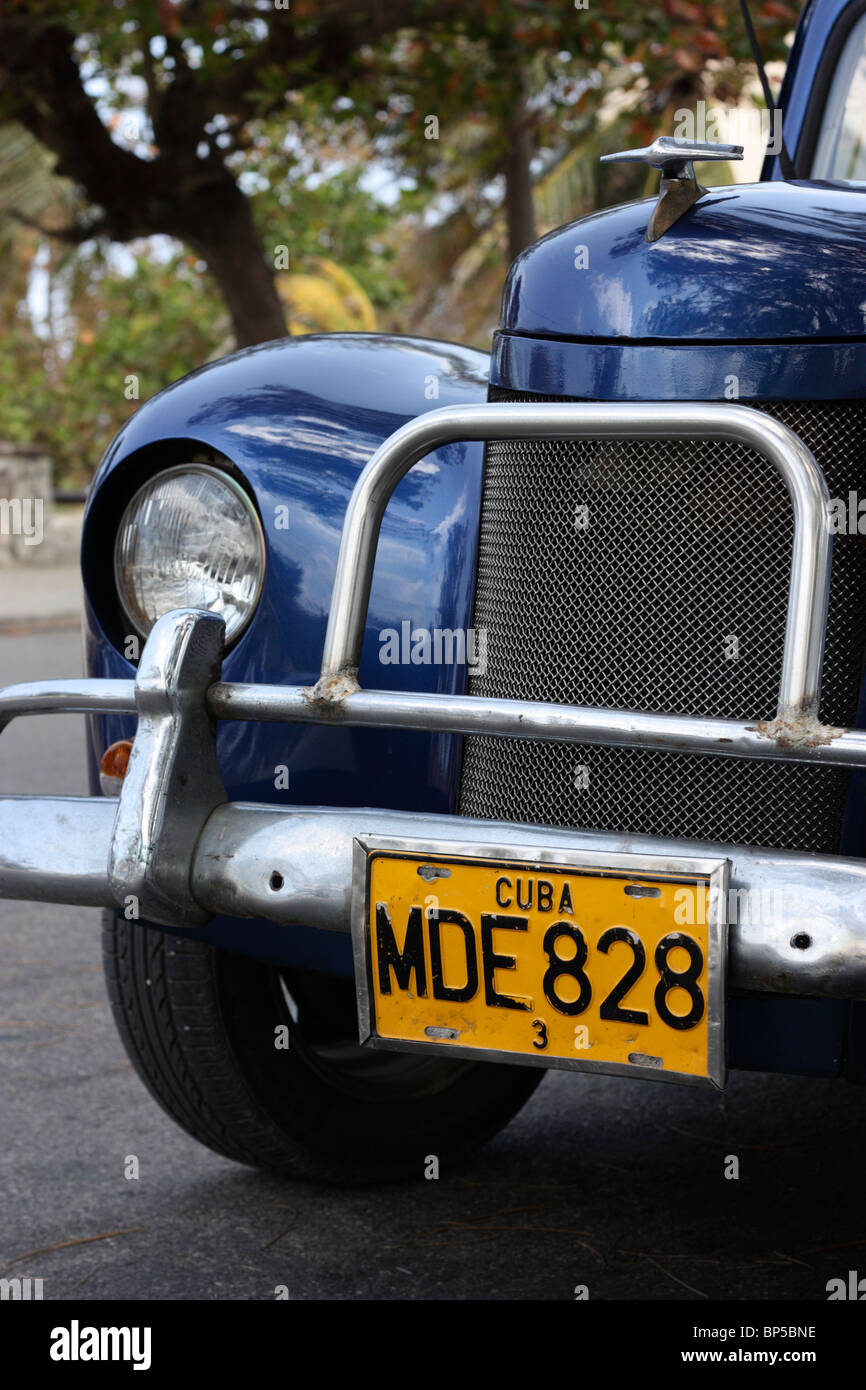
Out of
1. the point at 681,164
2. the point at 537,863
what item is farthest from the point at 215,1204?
the point at 681,164

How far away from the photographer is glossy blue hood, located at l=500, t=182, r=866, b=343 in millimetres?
1709

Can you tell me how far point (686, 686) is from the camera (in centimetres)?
176

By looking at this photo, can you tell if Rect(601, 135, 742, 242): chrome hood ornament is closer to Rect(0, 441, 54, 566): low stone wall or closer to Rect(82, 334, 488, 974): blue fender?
Rect(82, 334, 488, 974): blue fender

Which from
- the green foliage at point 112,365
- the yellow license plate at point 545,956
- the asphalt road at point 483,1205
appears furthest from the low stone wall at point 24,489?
the yellow license plate at point 545,956

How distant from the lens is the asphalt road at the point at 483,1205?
A: 2180 mm

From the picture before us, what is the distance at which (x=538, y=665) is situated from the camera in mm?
1859

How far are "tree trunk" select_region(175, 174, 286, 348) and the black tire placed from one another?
7.81m

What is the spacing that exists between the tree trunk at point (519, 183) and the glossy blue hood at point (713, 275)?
7.85 m

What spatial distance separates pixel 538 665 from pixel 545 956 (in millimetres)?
386

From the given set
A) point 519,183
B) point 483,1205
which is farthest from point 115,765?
point 519,183

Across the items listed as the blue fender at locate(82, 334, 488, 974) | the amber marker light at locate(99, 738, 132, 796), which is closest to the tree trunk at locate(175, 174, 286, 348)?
the blue fender at locate(82, 334, 488, 974)

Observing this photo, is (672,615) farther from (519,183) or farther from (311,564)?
(519,183)
